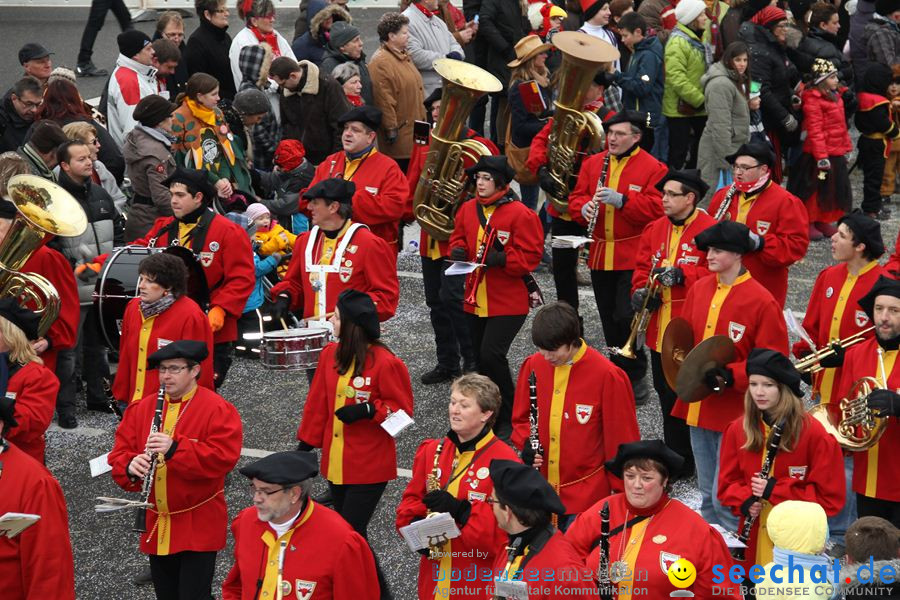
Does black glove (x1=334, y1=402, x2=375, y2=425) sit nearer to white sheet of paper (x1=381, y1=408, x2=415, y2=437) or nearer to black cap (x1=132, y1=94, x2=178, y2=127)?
white sheet of paper (x1=381, y1=408, x2=415, y2=437)

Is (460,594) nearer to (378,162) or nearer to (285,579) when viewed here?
(285,579)

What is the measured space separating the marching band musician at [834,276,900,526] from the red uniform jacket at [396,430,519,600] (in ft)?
6.99

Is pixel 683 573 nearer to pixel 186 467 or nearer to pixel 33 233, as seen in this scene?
pixel 186 467

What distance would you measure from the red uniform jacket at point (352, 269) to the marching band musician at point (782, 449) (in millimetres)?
2871

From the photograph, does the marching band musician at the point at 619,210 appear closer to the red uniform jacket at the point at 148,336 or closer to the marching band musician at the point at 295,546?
the red uniform jacket at the point at 148,336

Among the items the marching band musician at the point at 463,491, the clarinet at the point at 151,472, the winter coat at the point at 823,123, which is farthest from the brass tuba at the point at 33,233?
the winter coat at the point at 823,123

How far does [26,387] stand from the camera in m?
7.23

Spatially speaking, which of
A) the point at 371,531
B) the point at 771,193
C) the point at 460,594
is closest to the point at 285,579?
the point at 460,594

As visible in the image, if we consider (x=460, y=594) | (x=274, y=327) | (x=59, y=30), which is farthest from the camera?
(x=59, y=30)

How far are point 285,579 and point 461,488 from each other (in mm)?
1087

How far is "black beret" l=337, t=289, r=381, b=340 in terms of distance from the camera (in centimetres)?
729

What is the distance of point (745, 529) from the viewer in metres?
6.63

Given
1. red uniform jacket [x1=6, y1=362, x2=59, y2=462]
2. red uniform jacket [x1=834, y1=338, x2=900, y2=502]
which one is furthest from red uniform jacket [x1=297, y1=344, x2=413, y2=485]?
red uniform jacket [x1=834, y1=338, x2=900, y2=502]

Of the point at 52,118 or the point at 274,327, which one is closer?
the point at 274,327
